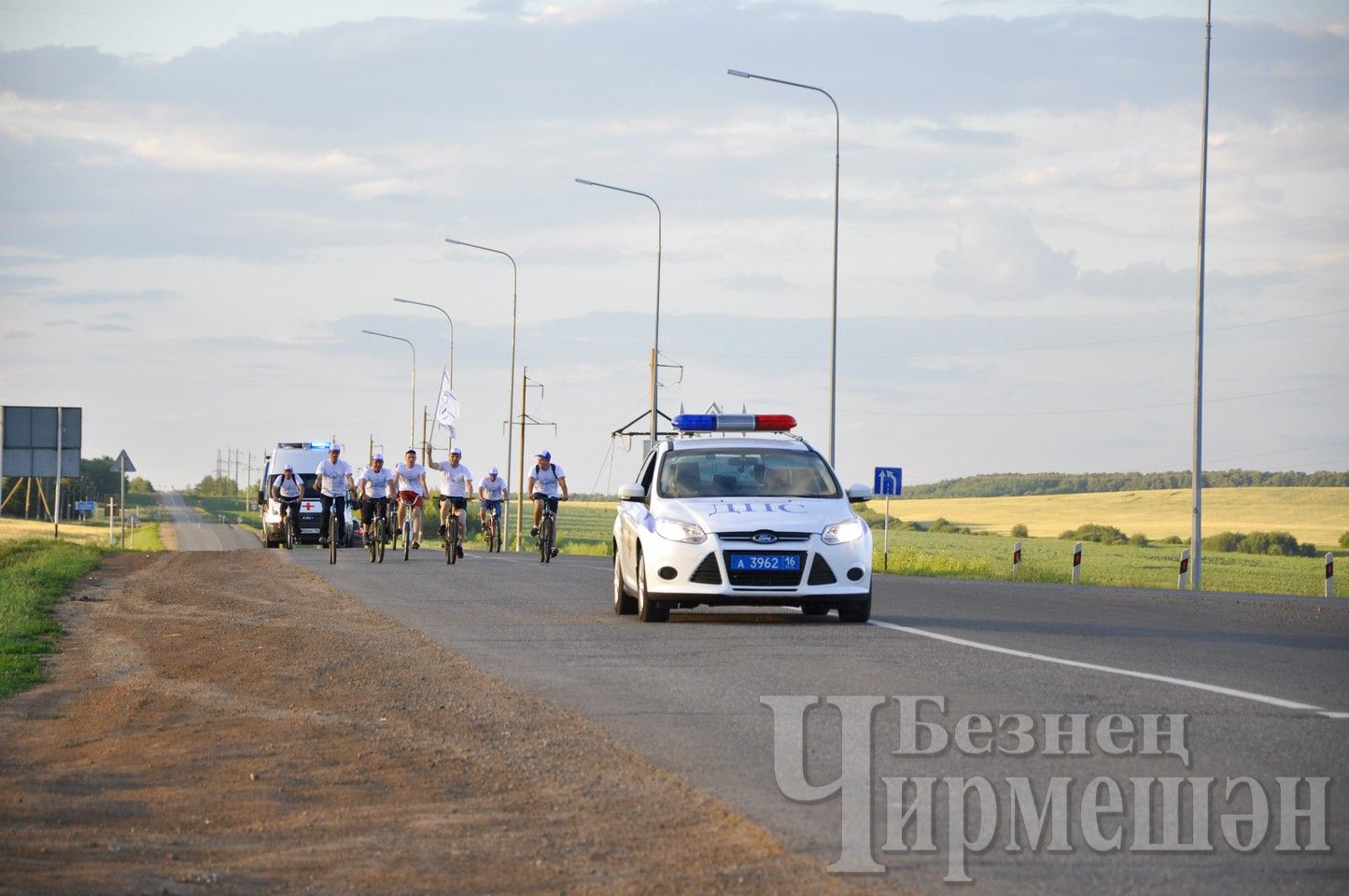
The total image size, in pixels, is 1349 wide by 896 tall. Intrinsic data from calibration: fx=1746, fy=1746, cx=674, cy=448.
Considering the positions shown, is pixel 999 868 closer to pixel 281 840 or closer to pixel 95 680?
pixel 281 840

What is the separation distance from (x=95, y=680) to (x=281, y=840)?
689 centimetres

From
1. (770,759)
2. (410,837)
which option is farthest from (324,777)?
(770,759)

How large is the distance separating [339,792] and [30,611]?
12622mm

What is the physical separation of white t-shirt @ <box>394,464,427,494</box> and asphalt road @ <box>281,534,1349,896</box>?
7.18 metres

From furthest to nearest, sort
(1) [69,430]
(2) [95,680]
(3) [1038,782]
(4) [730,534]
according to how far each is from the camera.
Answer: (1) [69,430]
(4) [730,534]
(2) [95,680]
(3) [1038,782]

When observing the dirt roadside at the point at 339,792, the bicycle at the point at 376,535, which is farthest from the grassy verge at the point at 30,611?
the bicycle at the point at 376,535

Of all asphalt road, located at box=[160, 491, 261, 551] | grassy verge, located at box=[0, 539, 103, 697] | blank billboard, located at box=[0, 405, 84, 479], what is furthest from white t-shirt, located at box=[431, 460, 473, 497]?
asphalt road, located at box=[160, 491, 261, 551]

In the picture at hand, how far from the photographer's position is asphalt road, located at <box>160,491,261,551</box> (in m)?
81.4

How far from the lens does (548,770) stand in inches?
Answer: 325

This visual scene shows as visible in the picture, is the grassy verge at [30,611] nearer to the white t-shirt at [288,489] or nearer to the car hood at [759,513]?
the white t-shirt at [288,489]

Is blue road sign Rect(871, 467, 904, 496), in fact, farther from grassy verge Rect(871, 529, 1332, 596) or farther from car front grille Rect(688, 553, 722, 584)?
car front grille Rect(688, 553, 722, 584)

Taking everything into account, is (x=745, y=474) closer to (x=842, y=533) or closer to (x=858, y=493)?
(x=858, y=493)

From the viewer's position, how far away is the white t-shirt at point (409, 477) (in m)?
29.3

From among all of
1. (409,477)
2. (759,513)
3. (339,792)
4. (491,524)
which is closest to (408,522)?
(491,524)
